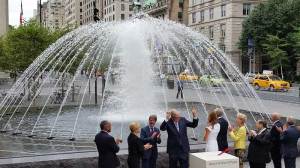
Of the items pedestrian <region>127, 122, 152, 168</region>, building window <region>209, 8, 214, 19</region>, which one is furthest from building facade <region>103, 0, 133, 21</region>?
pedestrian <region>127, 122, 152, 168</region>

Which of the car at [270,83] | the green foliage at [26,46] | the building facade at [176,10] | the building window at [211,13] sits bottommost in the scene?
the car at [270,83]

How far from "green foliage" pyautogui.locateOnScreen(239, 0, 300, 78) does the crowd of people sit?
172 feet

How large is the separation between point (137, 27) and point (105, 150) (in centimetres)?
1159

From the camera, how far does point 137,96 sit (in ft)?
64.1

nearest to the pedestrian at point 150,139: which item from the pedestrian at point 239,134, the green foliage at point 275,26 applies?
the pedestrian at point 239,134

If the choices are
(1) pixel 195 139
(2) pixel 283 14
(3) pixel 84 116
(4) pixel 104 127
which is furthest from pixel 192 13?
(4) pixel 104 127

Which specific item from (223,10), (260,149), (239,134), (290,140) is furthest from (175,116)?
(223,10)

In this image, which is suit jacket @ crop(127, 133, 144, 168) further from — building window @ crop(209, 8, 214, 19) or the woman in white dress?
building window @ crop(209, 8, 214, 19)

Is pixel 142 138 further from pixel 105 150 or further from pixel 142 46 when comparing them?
pixel 142 46

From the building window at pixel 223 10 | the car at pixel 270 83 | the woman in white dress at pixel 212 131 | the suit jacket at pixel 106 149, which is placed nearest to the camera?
the suit jacket at pixel 106 149

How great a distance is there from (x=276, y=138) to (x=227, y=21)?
66.4 meters

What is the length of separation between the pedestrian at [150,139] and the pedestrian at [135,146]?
→ 0.56 feet

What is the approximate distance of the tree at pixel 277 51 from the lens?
62.3 m

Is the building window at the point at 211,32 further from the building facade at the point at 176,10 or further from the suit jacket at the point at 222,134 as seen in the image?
the suit jacket at the point at 222,134
